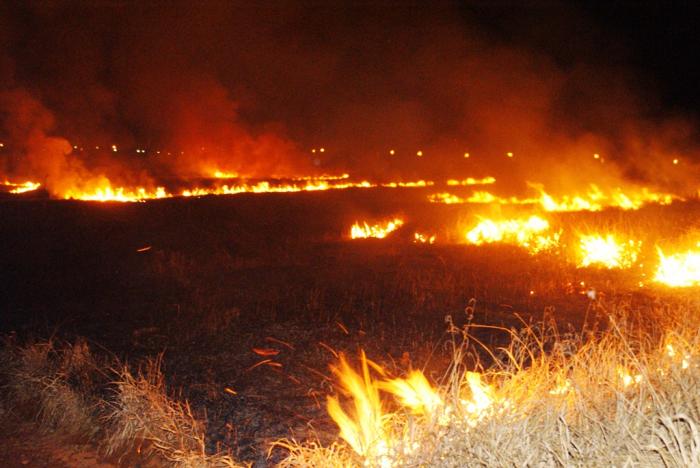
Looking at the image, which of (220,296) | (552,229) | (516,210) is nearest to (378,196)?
(516,210)

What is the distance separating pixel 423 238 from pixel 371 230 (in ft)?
7.47

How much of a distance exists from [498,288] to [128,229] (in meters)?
8.15

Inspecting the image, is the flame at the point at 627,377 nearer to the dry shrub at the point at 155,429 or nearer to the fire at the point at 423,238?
the dry shrub at the point at 155,429

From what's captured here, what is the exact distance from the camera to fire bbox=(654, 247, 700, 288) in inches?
322

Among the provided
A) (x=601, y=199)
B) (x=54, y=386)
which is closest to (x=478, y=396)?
(x=54, y=386)

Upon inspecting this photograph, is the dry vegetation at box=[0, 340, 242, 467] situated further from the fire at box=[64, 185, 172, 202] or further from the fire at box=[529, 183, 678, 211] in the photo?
the fire at box=[529, 183, 678, 211]

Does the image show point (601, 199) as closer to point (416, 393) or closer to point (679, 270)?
point (679, 270)

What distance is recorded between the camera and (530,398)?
308cm

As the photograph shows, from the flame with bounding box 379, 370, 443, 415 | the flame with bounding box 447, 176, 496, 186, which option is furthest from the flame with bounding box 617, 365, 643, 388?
the flame with bounding box 447, 176, 496, 186

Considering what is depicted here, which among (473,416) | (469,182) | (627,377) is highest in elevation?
(469,182)

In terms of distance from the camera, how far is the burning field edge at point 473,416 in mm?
2732

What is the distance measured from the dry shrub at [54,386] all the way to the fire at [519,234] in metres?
8.10

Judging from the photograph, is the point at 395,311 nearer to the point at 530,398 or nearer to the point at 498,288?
the point at 498,288

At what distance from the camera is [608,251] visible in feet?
32.3
